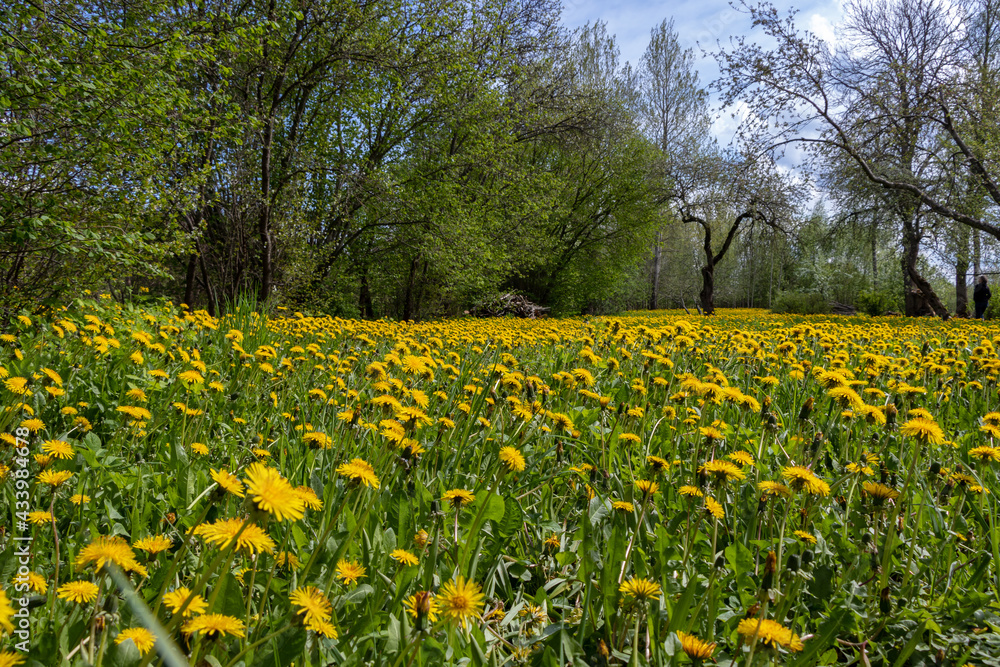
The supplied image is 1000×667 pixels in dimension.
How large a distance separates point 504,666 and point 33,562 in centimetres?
97

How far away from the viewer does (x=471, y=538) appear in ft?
3.50

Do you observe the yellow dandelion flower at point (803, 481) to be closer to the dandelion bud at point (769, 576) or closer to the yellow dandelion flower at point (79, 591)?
the dandelion bud at point (769, 576)

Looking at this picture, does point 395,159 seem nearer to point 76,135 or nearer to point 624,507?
point 76,135

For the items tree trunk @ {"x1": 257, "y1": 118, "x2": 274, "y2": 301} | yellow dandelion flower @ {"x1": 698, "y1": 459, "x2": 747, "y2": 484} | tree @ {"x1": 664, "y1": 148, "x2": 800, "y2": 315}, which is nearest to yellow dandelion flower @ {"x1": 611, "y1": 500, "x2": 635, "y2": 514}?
yellow dandelion flower @ {"x1": 698, "y1": 459, "x2": 747, "y2": 484}

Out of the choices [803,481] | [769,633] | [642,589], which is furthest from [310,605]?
[803,481]

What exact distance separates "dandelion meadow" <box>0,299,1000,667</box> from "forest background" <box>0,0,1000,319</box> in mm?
1957

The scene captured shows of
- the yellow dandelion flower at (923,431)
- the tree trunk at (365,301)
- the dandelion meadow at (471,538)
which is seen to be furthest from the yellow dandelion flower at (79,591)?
the tree trunk at (365,301)

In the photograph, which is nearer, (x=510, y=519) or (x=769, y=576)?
(x=769, y=576)

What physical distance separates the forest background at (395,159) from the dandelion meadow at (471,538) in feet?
6.42

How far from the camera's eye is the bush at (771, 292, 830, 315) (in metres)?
19.4

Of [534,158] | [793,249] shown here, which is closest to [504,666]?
[534,158]

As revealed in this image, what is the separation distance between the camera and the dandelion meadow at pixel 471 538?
765mm

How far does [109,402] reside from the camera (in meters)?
2.14

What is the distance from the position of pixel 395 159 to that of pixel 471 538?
11.1 meters
